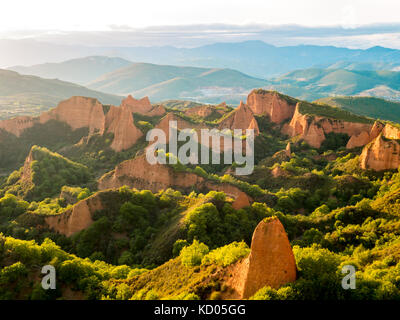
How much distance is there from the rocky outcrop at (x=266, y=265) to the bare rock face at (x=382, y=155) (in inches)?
1705

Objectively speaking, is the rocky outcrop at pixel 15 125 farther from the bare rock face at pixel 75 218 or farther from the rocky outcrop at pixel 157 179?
the bare rock face at pixel 75 218

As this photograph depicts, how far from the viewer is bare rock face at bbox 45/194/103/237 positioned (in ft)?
127

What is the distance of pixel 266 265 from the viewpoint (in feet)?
64.1

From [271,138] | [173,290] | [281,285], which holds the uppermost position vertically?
[281,285]

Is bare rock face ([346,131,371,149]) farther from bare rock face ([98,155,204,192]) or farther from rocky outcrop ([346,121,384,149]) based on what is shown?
bare rock face ([98,155,204,192])

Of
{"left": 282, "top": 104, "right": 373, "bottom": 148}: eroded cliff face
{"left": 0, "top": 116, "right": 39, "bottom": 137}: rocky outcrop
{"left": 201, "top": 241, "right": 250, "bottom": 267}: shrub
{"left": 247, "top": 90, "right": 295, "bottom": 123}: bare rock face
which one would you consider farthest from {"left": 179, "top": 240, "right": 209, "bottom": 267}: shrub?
{"left": 247, "top": 90, "right": 295, "bottom": 123}: bare rock face

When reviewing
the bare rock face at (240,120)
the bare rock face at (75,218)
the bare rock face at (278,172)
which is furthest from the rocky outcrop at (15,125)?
the bare rock face at (278,172)

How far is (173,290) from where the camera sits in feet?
74.5

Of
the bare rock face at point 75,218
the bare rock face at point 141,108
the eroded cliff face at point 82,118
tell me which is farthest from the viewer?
the bare rock face at point 141,108

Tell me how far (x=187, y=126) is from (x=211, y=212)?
6258 centimetres

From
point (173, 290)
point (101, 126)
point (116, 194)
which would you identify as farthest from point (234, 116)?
point (173, 290)

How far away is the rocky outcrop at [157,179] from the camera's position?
179ft

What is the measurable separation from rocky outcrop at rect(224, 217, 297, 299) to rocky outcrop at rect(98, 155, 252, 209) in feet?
103

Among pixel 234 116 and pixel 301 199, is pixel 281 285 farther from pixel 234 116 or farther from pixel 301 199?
pixel 234 116
